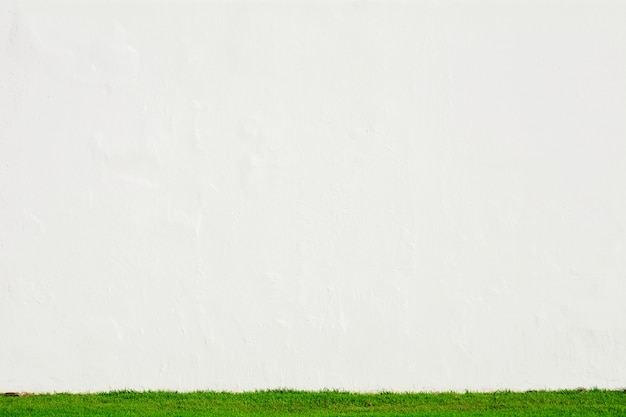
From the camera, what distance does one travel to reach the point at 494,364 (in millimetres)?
6020

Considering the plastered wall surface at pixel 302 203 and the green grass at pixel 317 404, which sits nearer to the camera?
the green grass at pixel 317 404

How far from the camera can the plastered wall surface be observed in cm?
601

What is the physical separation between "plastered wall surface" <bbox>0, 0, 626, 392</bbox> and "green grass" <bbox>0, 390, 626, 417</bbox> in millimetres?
126

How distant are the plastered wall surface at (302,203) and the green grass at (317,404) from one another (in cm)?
13

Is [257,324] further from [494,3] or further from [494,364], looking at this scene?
[494,3]

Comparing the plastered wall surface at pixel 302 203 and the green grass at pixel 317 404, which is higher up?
the plastered wall surface at pixel 302 203

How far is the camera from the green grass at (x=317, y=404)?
5.49 meters

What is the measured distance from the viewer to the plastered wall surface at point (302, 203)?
601 cm

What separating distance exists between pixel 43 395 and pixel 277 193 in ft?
7.66

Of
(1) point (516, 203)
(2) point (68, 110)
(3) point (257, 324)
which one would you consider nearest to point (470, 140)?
(1) point (516, 203)

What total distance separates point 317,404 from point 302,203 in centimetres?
151

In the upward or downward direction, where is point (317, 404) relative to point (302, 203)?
downward

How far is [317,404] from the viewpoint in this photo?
19.0ft

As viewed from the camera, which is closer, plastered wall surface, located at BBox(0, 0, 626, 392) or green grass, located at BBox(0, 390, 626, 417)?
green grass, located at BBox(0, 390, 626, 417)
